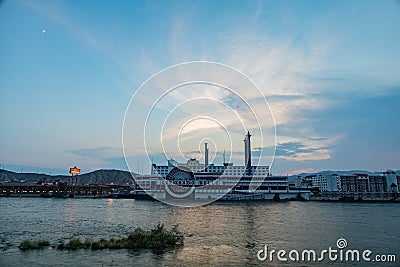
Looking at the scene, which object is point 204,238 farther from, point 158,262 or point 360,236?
point 360,236

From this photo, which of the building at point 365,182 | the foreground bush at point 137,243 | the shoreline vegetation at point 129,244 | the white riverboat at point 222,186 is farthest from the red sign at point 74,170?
the foreground bush at point 137,243

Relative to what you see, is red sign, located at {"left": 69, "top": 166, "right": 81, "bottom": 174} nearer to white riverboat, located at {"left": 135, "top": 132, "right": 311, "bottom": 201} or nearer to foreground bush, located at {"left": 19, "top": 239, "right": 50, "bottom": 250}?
white riverboat, located at {"left": 135, "top": 132, "right": 311, "bottom": 201}

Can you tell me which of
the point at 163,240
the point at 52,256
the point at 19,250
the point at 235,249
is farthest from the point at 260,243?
the point at 19,250

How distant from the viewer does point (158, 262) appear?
1033cm

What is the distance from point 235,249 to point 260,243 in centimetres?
213

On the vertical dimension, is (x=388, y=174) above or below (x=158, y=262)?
above

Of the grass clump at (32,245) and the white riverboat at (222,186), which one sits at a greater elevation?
the white riverboat at (222,186)

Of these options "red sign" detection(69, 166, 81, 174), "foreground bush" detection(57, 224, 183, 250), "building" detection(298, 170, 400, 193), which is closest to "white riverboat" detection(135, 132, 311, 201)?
"building" detection(298, 170, 400, 193)

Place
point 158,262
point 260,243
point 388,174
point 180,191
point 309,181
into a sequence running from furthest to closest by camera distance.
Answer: point 309,181, point 388,174, point 180,191, point 260,243, point 158,262

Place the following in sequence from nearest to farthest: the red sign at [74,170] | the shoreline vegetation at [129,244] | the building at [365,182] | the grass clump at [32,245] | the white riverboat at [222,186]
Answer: the grass clump at [32,245], the shoreline vegetation at [129,244], the white riverboat at [222,186], the building at [365,182], the red sign at [74,170]

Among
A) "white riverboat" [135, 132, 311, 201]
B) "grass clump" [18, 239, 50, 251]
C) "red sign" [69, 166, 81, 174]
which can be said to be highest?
"red sign" [69, 166, 81, 174]

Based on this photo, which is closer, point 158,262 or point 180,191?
point 158,262

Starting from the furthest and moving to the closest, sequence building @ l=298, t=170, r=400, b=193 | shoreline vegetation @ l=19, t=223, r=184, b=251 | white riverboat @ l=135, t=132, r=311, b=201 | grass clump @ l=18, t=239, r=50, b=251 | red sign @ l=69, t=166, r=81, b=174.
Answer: red sign @ l=69, t=166, r=81, b=174 < building @ l=298, t=170, r=400, b=193 < white riverboat @ l=135, t=132, r=311, b=201 < shoreline vegetation @ l=19, t=223, r=184, b=251 < grass clump @ l=18, t=239, r=50, b=251

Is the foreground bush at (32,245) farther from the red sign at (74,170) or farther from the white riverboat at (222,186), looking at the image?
the red sign at (74,170)
